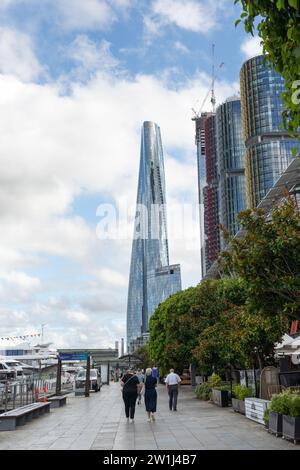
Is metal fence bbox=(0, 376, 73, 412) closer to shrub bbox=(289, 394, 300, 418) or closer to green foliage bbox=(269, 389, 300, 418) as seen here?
green foliage bbox=(269, 389, 300, 418)

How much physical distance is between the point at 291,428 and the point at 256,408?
439cm

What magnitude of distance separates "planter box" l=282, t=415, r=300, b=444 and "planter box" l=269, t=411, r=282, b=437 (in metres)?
0.39

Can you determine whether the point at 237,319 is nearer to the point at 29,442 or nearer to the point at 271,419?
the point at 271,419

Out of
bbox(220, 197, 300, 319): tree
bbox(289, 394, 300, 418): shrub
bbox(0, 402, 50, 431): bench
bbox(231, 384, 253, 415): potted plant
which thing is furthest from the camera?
bbox(231, 384, 253, 415): potted plant

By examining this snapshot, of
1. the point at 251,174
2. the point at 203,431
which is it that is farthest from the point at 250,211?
the point at 251,174

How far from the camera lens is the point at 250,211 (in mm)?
12062

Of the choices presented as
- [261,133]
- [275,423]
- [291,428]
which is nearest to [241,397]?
[275,423]

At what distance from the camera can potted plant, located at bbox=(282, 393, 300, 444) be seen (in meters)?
10.8

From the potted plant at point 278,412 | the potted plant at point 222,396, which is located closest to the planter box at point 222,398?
the potted plant at point 222,396

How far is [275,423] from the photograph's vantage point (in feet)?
40.0

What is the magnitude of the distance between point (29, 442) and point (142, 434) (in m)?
2.80

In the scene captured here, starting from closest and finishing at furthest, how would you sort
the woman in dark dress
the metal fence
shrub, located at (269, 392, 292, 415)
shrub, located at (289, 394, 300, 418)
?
shrub, located at (289, 394, 300, 418)
shrub, located at (269, 392, 292, 415)
the woman in dark dress
the metal fence

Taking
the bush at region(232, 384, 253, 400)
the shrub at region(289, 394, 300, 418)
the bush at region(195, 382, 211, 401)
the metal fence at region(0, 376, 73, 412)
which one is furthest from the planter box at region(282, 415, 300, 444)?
the bush at region(195, 382, 211, 401)

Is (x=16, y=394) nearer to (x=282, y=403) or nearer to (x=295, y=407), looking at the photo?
(x=282, y=403)
